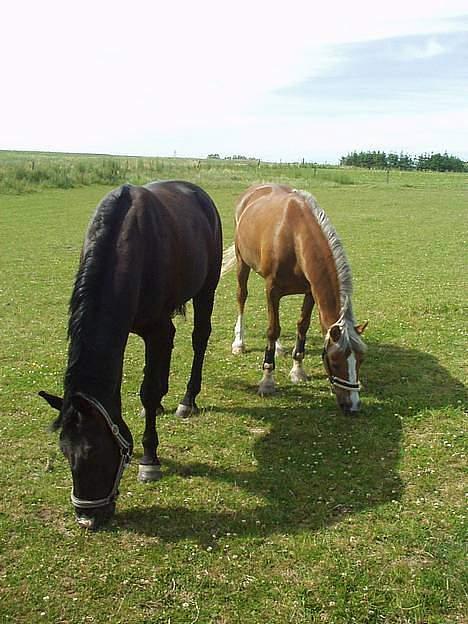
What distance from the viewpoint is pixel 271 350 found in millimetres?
6609

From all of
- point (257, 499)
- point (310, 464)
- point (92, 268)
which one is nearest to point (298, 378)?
point (310, 464)

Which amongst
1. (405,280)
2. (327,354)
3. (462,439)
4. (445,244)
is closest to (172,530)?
(327,354)

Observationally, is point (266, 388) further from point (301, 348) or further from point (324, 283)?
point (324, 283)

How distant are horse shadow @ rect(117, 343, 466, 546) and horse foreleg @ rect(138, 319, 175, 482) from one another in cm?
21

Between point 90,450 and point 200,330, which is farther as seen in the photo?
point 200,330

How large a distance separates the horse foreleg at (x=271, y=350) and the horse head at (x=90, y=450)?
2913 millimetres

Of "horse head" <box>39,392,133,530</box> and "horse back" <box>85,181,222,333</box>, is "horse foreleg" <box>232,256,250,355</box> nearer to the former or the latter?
"horse back" <box>85,181,222,333</box>

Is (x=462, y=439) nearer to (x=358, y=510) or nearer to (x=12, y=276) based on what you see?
(x=358, y=510)

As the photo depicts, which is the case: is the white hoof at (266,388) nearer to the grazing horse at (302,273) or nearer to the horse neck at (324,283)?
the grazing horse at (302,273)

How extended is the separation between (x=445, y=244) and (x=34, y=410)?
14578 mm

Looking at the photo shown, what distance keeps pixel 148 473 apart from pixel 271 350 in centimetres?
238

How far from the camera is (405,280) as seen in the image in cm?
1240

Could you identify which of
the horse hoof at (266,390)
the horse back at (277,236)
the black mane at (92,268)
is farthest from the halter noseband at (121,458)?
the horse back at (277,236)

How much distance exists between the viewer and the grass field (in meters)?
3.42
